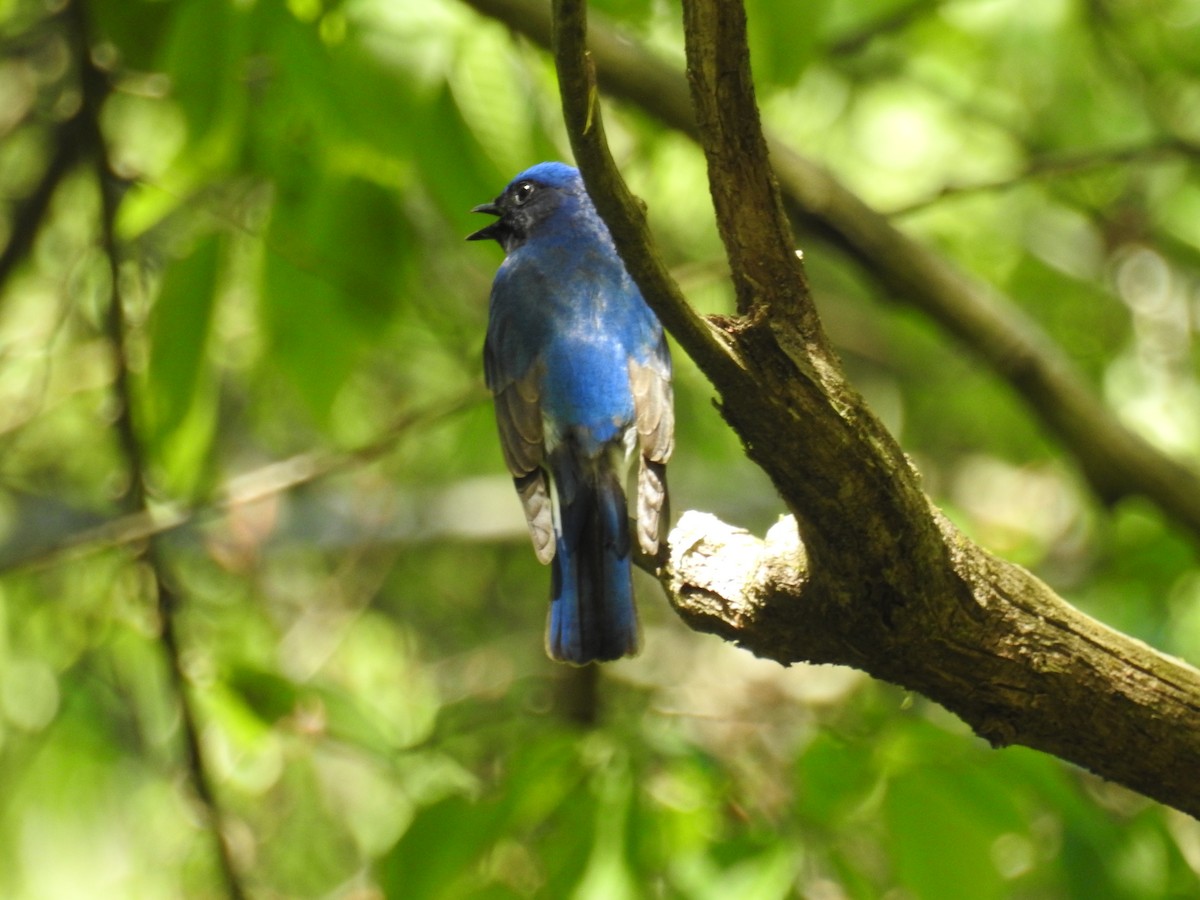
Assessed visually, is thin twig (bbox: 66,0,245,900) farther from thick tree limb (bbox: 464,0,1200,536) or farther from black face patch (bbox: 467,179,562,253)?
thick tree limb (bbox: 464,0,1200,536)

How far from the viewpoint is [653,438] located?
133 inches

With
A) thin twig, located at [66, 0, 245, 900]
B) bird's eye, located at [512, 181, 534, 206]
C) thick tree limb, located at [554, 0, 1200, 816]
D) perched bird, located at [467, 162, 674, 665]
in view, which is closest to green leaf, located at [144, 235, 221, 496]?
thin twig, located at [66, 0, 245, 900]

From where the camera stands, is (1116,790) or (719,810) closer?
(719,810)

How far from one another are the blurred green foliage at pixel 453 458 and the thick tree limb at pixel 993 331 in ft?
0.55

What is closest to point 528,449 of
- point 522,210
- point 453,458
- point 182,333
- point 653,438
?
point 653,438

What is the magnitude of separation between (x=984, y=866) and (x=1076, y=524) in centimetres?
444

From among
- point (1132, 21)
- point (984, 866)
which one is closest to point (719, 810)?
point (984, 866)

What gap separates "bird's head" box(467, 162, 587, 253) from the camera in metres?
4.47

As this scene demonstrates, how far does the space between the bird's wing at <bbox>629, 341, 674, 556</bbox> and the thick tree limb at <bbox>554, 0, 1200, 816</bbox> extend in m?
0.32

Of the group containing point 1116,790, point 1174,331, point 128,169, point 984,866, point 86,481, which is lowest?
point 86,481

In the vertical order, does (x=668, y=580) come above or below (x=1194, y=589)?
above

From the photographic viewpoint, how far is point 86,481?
6.14 meters

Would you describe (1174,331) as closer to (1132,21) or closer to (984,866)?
(1132,21)

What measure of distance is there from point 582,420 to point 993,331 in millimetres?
1572
